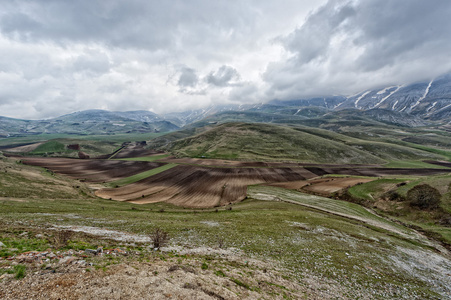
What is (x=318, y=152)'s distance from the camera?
420ft

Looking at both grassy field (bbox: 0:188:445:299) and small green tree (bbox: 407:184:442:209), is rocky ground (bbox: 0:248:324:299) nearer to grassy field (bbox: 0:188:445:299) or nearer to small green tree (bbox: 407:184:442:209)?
grassy field (bbox: 0:188:445:299)

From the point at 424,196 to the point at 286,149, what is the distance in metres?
95.8

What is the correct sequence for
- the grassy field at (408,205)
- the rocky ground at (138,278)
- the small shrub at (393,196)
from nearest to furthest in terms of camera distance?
the rocky ground at (138,278)
the grassy field at (408,205)
the small shrub at (393,196)

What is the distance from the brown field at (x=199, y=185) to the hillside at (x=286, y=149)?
127 feet

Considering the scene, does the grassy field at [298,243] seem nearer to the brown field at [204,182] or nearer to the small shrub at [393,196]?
the small shrub at [393,196]

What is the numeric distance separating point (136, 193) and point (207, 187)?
2228 cm

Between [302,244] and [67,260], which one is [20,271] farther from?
[302,244]

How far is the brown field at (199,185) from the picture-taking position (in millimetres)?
48781

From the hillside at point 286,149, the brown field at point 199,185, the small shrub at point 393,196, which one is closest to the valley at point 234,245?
the small shrub at point 393,196

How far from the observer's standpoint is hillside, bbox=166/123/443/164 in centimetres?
12169

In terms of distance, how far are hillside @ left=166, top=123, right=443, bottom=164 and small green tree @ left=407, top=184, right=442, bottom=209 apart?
248 feet

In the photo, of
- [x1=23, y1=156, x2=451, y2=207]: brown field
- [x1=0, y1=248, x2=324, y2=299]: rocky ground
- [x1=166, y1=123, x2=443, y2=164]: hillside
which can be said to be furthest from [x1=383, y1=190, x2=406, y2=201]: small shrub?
[x1=166, y1=123, x2=443, y2=164]: hillside

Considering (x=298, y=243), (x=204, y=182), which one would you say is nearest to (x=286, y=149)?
(x=204, y=182)

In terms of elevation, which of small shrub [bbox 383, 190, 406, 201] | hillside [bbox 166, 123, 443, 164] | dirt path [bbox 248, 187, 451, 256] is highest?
hillside [bbox 166, 123, 443, 164]
